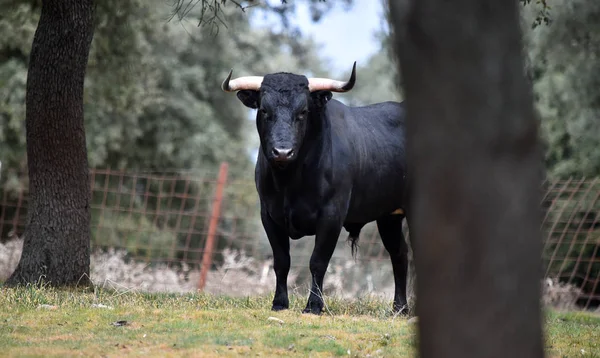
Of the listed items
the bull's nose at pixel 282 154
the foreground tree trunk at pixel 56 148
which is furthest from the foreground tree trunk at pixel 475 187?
the foreground tree trunk at pixel 56 148

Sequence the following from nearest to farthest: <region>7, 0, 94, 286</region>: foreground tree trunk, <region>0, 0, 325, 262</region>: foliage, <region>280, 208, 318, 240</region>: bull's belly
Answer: <region>280, 208, 318, 240</region>: bull's belly < <region>7, 0, 94, 286</region>: foreground tree trunk < <region>0, 0, 325, 262</region>: foliage

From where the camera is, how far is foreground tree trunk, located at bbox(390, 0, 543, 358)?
308cm

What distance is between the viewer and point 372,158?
908 centimetres

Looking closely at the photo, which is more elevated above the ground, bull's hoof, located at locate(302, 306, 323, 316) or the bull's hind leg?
the bull's hind leg

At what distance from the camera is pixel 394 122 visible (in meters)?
9.92

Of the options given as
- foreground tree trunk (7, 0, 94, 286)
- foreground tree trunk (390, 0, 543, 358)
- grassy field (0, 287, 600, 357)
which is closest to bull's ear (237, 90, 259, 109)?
grassy field (0, 287, 600, 357)

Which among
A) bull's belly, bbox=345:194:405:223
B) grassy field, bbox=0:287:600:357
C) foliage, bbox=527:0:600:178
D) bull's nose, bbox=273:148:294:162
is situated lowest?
grassy field, bbox=0:287:600:357

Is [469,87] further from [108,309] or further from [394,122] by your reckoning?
[394,122]

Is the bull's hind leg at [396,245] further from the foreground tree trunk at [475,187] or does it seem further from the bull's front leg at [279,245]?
the foreground tree trunk at [475,187]

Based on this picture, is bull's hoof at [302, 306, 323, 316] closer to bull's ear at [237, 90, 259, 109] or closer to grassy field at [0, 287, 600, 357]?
grassy field at [0, 287, 600, 357]

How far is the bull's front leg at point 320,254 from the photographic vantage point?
7.97m

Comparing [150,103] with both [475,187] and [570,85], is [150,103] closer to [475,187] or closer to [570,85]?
[570,85]

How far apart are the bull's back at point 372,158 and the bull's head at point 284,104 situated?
0.45m

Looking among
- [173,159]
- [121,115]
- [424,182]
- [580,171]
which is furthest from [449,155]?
[173,159]
